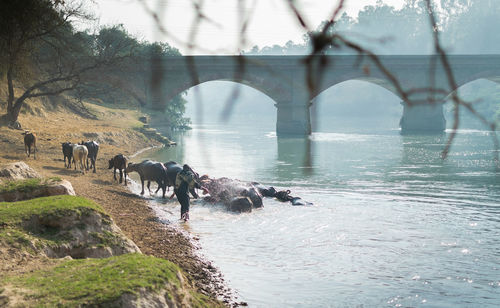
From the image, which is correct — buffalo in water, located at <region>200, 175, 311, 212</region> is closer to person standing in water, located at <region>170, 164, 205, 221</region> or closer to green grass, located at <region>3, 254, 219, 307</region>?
person standing in water, located at <region>170, 164, 205, 221</region>

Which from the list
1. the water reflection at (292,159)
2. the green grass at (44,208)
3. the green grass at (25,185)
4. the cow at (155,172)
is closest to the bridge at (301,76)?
the water reflection at (292,159)

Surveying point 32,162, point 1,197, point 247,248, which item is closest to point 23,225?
point 1,197

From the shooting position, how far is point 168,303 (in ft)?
19.1

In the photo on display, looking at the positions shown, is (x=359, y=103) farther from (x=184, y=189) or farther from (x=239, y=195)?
(x=184, y=189)

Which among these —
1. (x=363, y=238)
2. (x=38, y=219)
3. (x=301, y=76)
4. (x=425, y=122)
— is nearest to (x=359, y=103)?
(x=425, y=122)

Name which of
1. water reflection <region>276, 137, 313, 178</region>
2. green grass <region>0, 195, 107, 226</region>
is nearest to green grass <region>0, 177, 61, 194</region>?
green grass <region>0, 195, 107, 226</region>

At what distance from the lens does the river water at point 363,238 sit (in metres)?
9.52

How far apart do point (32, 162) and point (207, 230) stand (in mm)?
11543

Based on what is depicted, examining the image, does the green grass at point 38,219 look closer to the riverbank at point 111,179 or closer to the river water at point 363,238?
the riverbank at point 111,179

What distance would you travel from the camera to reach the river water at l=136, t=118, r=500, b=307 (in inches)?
375

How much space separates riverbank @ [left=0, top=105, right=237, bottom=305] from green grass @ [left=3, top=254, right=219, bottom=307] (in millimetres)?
1097

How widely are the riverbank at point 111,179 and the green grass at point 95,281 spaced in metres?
1.10

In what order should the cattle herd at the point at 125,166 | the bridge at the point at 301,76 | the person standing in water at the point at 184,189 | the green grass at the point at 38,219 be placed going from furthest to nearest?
the bridge at the point at 301,76, the cattle herd at the point at 125,166, the person standing in water at the point at 184,189, the green grass at the point at 38,219

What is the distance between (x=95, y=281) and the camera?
5.68 metres
